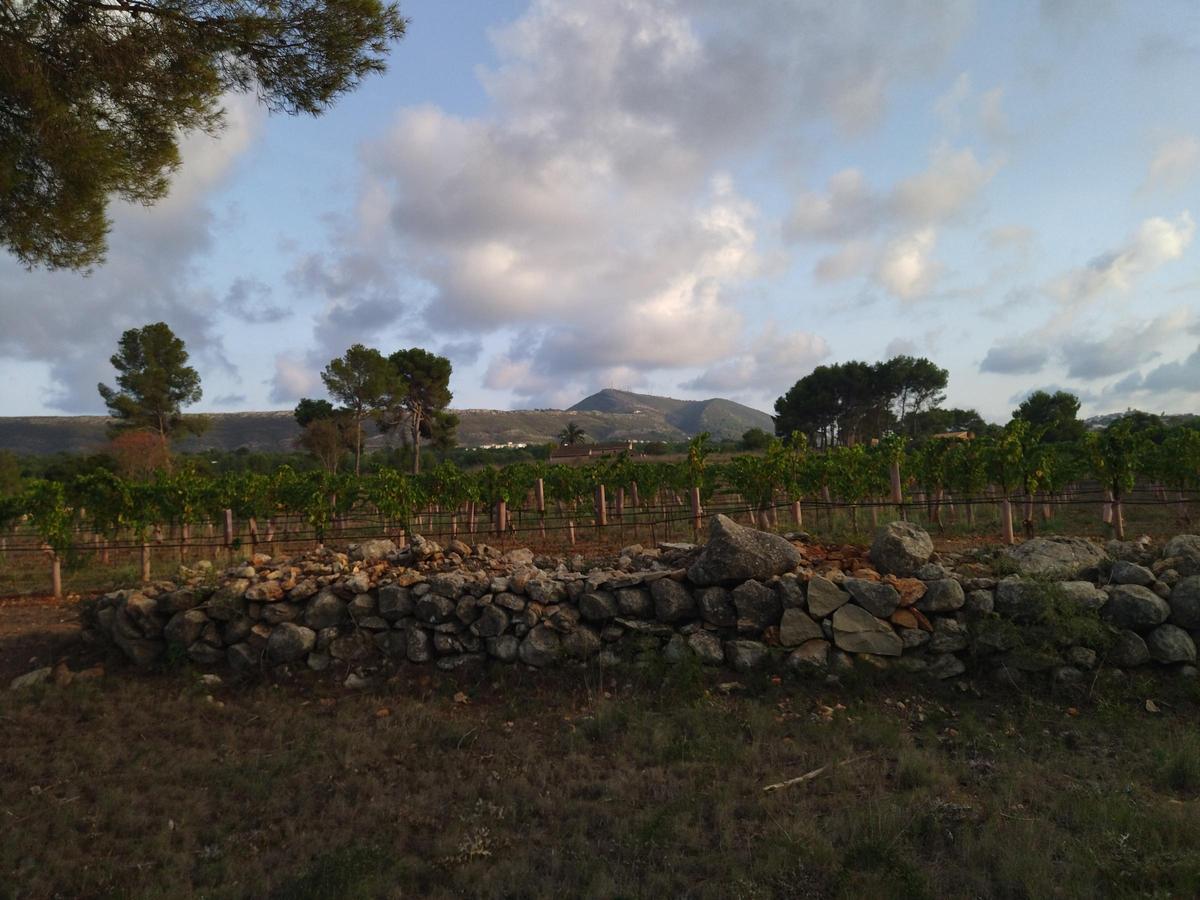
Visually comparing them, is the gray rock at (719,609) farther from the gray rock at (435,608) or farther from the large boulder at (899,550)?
the gray rock at (435,608)

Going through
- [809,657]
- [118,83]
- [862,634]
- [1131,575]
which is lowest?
[809,657]

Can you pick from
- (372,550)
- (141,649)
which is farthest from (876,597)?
(141,649)

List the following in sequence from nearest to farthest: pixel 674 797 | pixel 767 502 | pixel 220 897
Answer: pixel 220 897
pixel 674 797
pixel 767 502

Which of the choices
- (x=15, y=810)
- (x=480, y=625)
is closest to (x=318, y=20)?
(x=480, y=625)

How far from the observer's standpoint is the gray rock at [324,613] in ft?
26.7

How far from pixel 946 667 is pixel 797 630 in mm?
1431

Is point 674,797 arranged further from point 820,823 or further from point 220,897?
point 220,897

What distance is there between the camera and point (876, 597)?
704 centimetres

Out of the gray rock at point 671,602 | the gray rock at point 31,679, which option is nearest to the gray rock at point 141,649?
the gray rock at point 31,679

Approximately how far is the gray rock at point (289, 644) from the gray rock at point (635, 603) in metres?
3.66

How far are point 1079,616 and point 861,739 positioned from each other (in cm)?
263

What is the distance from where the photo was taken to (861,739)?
565 cm

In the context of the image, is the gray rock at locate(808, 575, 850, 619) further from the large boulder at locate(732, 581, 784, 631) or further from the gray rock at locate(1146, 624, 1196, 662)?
the gray rock at locate(1146, 624, 1196, 662)

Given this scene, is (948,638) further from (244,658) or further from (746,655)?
(244,658)
